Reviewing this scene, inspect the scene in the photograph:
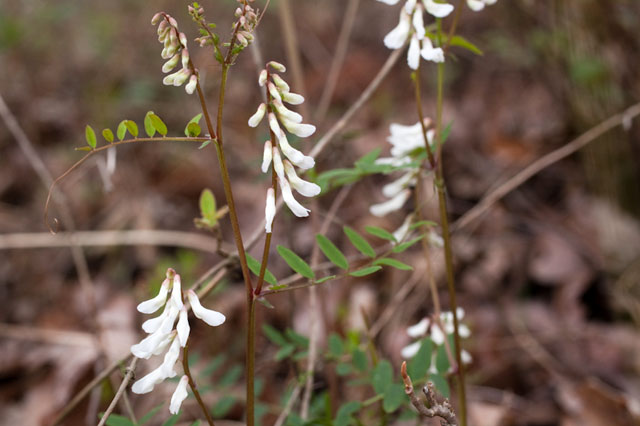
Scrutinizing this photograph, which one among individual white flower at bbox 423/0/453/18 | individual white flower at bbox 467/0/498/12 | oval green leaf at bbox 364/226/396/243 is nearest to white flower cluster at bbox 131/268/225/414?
oval green leaf at bbox 364/226/396/243

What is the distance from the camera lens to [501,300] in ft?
9.29

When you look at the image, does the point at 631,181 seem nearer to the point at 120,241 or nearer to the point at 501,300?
the point at 501,300

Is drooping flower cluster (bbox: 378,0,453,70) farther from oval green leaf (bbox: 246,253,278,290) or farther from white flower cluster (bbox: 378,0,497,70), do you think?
oval green leaf (bbox: 246,253,278,290)

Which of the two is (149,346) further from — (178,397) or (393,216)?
(393,216)

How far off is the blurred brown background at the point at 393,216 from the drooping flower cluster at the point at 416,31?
0.20m

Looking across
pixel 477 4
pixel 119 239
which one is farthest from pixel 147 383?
pixel 119 239

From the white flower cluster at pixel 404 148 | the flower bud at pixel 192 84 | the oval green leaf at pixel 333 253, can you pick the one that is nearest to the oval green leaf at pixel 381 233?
the oval green leaf at pixel 333 253

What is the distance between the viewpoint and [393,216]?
127 inches

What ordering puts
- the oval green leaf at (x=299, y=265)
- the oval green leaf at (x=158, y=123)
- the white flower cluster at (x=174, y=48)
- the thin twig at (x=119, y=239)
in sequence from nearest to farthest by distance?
the white flower cluster at (x=174, y=48), the oval green leaf at (x=158, y=123), the oval green leaf at (x=299, y=265), the thin twig at (x=119, y=239)

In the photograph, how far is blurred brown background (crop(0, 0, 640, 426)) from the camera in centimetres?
247

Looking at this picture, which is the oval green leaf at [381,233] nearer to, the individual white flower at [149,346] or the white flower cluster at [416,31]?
the white flower cluster at [416,31]

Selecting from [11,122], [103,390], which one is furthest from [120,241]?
[103,390]

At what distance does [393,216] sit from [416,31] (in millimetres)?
2077

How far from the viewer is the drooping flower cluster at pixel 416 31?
1168mm
